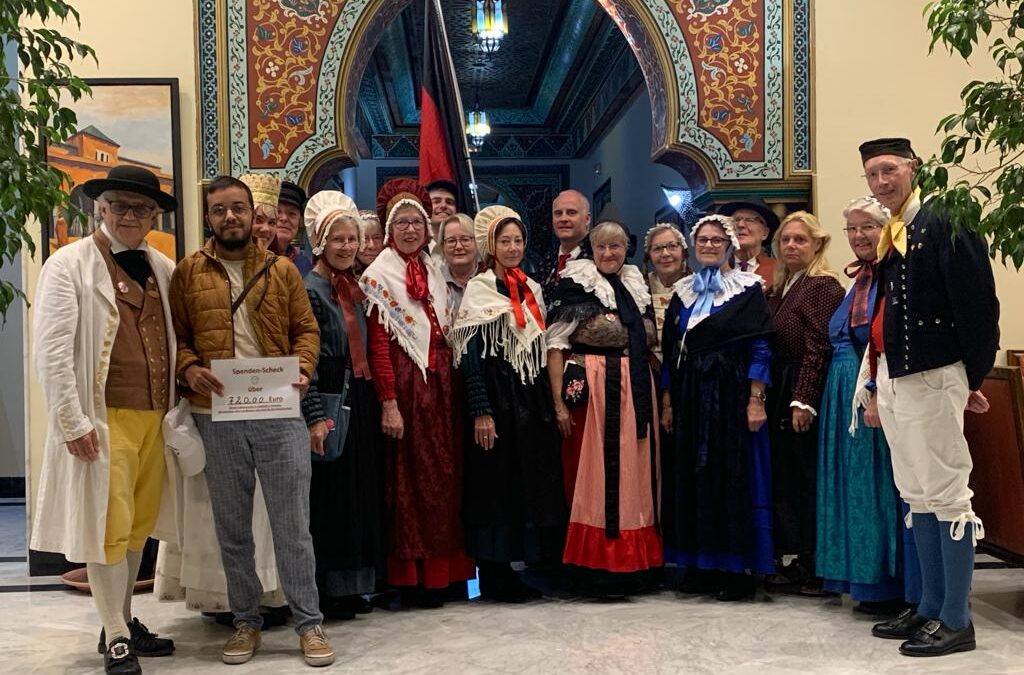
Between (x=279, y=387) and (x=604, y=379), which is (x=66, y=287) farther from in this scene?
(x=604, y=379)

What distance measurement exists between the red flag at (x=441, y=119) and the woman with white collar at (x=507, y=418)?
4.57ft

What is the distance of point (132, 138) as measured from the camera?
15.1ft

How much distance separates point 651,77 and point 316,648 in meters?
3.19

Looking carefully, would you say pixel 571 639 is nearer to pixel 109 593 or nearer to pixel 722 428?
pixel 722 428

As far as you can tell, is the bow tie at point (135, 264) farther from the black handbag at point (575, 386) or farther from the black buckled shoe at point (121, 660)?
the black handbag at point (575, 386)

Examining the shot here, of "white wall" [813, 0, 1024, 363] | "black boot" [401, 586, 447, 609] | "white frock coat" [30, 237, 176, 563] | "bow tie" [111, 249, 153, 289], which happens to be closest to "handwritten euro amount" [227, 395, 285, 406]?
"white frock coat" [30, 237, 176, 563]

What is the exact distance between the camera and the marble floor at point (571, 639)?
3.09 metres

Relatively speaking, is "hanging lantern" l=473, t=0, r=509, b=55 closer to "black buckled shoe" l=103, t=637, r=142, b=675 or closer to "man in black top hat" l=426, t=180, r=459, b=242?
"man in black top hat" l=426, t=180, r=459, b=242

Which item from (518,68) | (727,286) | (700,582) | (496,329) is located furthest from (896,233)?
(518,68)

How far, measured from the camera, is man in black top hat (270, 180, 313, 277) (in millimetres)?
3963

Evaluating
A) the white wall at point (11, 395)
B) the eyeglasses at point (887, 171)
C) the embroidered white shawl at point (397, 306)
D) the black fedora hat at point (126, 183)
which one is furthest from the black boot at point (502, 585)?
the white wall at point (11, 395)

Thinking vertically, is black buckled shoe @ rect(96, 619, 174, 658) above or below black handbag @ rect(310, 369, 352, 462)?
below

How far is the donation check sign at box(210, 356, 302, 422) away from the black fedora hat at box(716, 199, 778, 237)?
2.09 meters

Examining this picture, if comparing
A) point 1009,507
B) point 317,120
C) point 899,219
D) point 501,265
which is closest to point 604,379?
point 501,265
